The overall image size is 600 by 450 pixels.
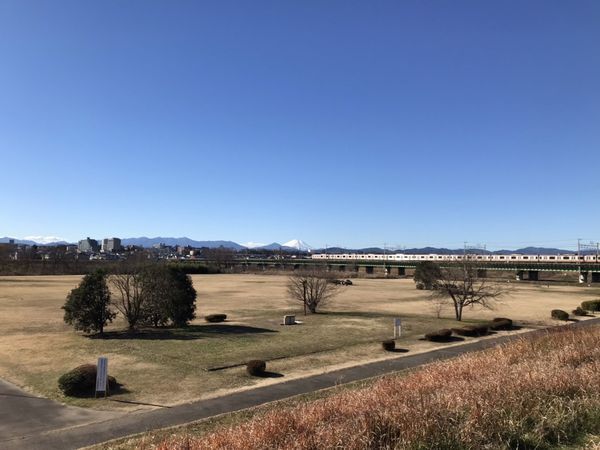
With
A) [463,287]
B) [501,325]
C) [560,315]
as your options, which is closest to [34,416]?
[501,325]

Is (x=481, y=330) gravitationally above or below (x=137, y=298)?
below

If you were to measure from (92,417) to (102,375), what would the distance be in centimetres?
222

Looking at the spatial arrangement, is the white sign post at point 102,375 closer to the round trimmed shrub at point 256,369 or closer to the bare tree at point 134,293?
the round trimmed shrub at point 256,369

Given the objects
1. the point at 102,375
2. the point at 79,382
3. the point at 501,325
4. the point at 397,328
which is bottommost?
the point at 501,325

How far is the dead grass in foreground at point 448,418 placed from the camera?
298 inches

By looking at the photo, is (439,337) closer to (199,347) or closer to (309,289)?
(199,347)

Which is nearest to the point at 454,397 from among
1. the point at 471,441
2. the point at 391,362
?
the point at 471,441

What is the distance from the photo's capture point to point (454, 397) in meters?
9.27

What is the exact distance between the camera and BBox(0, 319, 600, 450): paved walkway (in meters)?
13.1

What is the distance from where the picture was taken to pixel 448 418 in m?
8.26

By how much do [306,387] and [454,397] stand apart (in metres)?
10.4

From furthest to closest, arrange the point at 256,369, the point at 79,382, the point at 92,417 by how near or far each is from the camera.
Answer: the point at 256,369
the point at 79,382
the point at 92,417

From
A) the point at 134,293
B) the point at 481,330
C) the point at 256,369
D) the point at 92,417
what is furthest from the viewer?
the point at 134,293

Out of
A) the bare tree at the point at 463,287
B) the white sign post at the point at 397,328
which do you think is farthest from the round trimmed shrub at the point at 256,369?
the bare tree at the point at 463,287
